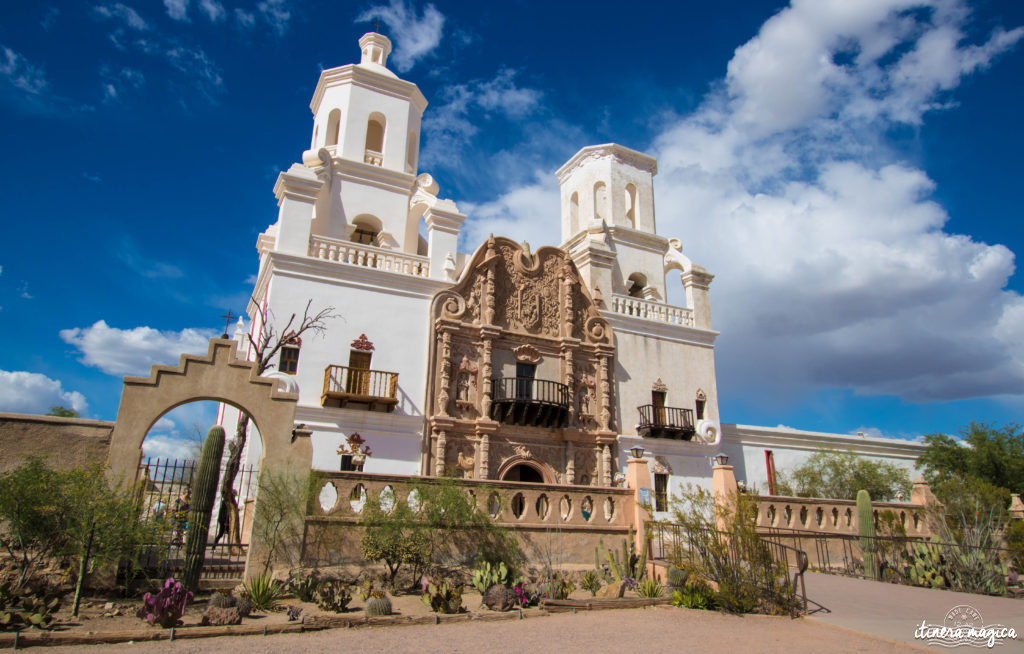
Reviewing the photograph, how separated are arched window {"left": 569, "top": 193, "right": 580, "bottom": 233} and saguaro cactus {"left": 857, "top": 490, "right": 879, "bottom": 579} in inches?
670

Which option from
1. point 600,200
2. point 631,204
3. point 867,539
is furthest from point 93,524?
point 631,204

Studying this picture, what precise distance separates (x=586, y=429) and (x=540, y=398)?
7.02 feet

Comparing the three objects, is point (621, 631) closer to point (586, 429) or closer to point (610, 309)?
point (586, 429)

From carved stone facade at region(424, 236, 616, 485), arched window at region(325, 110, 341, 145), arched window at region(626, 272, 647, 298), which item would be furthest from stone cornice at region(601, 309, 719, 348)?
arched window at region(325, 110, 341, 145)

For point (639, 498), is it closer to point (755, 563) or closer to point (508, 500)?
point (508, 500)

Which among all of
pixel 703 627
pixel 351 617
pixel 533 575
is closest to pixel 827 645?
pixel 703 627

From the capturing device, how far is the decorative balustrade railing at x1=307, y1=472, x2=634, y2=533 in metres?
A: 12.4

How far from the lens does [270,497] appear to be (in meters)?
11.4

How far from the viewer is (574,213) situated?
2956 centimetres

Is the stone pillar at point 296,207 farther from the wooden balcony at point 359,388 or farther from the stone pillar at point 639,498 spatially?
the stone pillar at point 639,498

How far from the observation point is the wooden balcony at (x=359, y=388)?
1816 centimetres

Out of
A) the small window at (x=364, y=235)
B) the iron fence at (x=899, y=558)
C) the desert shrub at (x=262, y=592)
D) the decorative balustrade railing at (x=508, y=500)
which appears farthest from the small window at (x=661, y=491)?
the desert shrub at (x=262, y=592)

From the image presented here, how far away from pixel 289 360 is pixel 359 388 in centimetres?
219

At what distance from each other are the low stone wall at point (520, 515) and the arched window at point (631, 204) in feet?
53.3
